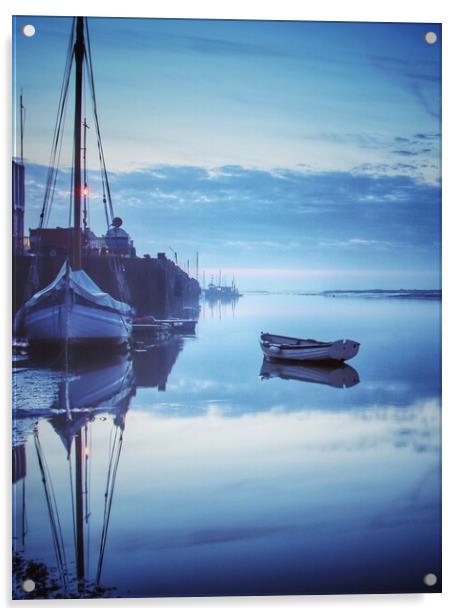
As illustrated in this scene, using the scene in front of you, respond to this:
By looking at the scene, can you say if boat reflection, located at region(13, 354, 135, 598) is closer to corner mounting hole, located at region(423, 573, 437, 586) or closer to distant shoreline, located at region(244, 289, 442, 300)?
distant shoreline, located at region(244, 289, 442, 300)

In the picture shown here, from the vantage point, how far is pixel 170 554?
10.9 ft

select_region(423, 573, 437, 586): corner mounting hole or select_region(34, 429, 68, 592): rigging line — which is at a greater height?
select_region(34, 429, 68, 592): rigging line

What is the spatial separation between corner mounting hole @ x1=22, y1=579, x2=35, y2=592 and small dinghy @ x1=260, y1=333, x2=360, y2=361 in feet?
4.96

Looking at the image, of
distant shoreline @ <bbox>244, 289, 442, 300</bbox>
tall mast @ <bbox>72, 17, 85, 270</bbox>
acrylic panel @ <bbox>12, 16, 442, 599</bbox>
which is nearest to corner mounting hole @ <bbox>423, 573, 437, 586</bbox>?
acrylic panel @ <bbox>12, 16, 442, 599</bbox>

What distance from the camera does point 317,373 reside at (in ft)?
11.9

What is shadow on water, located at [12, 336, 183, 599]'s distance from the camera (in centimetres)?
330

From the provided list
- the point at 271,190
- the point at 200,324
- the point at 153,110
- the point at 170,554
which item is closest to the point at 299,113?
the point at 271,190

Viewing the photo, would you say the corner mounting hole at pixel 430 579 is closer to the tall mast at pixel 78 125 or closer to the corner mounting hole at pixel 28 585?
the corner mounting hole at pixel 28 585

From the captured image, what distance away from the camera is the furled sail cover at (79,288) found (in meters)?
3.48

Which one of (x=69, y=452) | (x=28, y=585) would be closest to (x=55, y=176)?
(x=69, y=452)

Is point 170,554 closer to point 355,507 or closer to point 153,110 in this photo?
point 355,507
